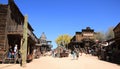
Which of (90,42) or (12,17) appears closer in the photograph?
(12,17)

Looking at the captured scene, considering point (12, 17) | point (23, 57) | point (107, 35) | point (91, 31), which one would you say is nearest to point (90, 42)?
point (91, 31)

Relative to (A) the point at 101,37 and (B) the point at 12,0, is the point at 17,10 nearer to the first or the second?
(B) the point at 12,0

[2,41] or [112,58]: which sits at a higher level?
[2,41]

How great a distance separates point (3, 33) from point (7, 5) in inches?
131

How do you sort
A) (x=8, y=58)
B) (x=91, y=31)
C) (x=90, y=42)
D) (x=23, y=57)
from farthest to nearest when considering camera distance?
1. (x=91, y=31)
2. (x=90, y=42)
3. (x=8, y=58)
4. (x=23, y=57)

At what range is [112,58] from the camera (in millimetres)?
28688

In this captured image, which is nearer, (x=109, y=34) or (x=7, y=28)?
(x=7, y=28)

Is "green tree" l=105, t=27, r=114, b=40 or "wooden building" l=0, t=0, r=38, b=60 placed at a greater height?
"green tree" l=105, t=27, r=114, b=40

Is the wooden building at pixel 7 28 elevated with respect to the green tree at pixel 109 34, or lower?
lower

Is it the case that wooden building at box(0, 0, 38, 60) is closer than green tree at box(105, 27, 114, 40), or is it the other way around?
wooden building at box(0, 0, 38, 60)

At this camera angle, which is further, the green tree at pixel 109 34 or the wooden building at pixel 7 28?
the green tree at pixel 109 34

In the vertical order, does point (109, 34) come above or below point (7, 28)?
above

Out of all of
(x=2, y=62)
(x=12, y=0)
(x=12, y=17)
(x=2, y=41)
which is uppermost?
(x=12, y=0)

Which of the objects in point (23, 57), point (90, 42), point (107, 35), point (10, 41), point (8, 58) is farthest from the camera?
point (107, 35)
